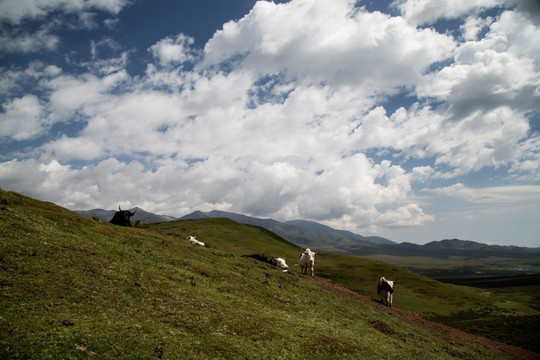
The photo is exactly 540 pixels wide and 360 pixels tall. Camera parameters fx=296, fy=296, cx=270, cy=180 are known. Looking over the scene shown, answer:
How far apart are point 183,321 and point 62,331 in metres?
6.05

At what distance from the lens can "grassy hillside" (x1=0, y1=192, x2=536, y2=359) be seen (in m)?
12.8

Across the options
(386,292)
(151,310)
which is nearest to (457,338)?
(386,292)

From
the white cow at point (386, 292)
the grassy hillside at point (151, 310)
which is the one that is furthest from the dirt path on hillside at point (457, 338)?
the white cow at point (386, 292)

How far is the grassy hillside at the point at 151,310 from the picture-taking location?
12.8 metres

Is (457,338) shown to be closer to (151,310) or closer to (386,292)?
(386,292)

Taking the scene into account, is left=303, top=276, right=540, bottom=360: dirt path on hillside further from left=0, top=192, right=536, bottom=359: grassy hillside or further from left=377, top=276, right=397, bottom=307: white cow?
left=377, top=276, right=397, bottom=307: white cow

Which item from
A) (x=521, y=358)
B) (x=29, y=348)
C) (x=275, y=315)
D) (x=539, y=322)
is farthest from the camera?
(x=539, y=322)

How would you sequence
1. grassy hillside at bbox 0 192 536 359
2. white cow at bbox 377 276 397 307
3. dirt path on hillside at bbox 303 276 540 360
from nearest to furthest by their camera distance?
grassy hillside at bbox 0 192 536 359, dirt path on hillside at bbox 303 276 540 360, white cow at bbox 377 276 397 307

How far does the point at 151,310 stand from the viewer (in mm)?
17078

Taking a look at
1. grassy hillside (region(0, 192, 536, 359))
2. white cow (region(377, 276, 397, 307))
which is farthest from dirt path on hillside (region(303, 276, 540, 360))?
white cow (region(377, 276, 397, 307))

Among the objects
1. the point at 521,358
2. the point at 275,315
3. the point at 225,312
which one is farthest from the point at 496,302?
the point at 225,312

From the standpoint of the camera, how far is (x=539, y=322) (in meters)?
51.7

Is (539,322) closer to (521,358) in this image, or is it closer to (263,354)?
(521,358)

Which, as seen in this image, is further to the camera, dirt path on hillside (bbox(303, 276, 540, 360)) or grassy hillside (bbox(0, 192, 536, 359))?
dirt path on hillside (bbox(303, 276, 540, 360))
